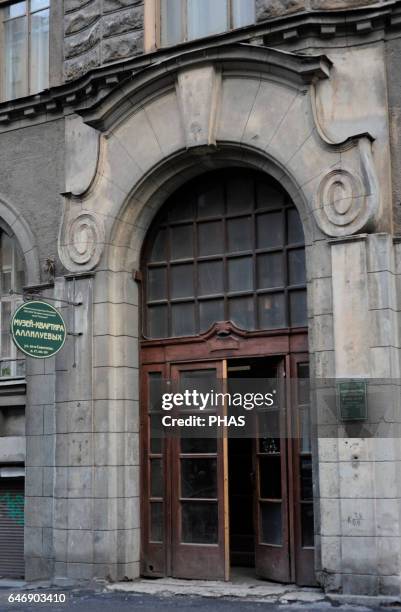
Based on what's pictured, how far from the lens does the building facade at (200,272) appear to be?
37.7ft

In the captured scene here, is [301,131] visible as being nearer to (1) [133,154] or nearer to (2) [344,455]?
(1) [133,154]

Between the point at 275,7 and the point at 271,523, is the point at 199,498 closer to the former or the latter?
the point at 271,523

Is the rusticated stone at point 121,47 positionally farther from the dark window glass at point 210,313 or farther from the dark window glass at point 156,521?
the dark window glass at point 156,521

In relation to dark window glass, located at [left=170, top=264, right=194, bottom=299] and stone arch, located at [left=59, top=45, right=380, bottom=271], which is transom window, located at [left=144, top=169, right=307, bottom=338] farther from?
stone arch, located at [left=59, top=45, right=380, bottom=271]

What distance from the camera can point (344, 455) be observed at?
444 inches

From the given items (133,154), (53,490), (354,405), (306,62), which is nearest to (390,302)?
(354,405)

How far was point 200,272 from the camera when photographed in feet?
44.1

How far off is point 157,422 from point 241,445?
2728mm

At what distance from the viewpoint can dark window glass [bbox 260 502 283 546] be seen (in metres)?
12.4

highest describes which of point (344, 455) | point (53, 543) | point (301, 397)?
point (301, 397)

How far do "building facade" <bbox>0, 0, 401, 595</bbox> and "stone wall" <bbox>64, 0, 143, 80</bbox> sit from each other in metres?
0.03

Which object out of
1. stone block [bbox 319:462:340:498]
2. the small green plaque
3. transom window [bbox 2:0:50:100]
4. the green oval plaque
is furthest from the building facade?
the green oval plaque

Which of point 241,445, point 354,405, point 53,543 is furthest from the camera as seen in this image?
point 241,445

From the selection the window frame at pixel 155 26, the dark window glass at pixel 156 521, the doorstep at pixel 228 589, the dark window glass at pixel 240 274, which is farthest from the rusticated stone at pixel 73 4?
the doorstep at pixel 228 589
